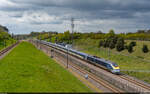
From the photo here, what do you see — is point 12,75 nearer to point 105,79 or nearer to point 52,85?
point 52,85

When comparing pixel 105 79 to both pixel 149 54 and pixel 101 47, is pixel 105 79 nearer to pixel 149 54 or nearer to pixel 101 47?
pixel 149 54

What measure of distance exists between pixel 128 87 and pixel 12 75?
68.6 ft

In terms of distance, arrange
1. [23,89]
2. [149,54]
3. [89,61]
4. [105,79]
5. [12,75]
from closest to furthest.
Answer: [23,89], [12,75], [105,79], [89,61], [149,54]

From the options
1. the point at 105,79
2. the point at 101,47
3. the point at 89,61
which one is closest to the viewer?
the point at 105,79

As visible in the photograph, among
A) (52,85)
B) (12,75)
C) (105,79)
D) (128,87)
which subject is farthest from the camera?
(105,79)

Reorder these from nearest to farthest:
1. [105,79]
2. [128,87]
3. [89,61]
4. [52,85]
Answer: [128,87] → [52,85] → [105,79] → [89,61]

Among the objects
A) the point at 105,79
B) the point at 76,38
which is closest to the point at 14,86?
the point at 105,79

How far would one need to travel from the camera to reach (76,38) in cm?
12138

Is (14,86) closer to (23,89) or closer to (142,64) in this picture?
(23,89)

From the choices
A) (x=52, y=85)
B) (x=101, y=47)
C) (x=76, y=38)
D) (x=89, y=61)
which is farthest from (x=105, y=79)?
(x=76, y=38)

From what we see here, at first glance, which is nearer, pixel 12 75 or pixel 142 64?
pixel 12 75

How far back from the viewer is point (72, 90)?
24188mm

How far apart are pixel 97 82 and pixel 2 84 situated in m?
17.2

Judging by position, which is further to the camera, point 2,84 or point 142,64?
point 142,64
